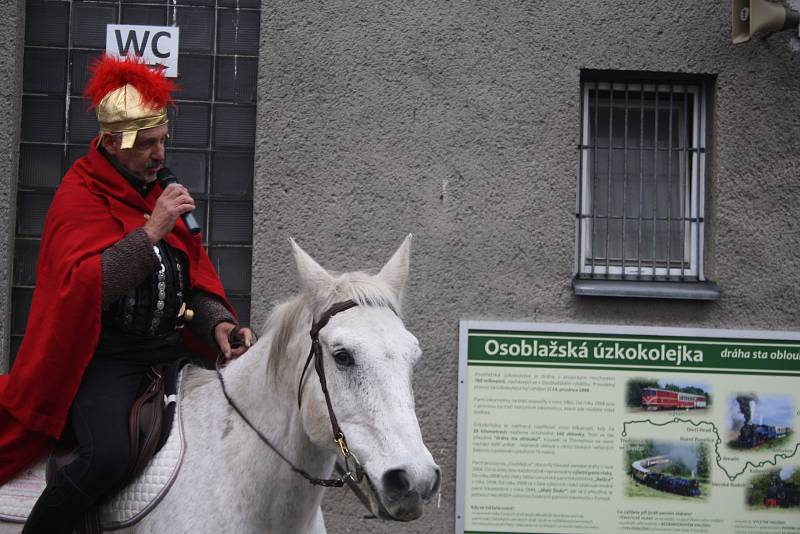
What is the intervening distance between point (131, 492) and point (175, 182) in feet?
3.67

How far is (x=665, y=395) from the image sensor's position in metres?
5.49

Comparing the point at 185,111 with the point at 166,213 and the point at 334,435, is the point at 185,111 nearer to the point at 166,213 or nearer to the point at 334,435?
the point at 166,213

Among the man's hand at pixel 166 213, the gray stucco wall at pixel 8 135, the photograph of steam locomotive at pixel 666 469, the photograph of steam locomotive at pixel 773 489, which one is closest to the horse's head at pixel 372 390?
the man's hand at pixel 166 213

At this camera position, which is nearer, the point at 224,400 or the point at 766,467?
the point at 224,400

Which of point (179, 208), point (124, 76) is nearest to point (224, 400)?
point (179, 208)

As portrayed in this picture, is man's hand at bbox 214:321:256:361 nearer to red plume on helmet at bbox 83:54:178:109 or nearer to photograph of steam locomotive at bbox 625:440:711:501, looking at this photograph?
red plume on helmet at bbox 83:54:178:109

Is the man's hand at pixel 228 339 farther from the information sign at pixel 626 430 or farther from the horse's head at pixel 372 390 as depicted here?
the information sign at pixel 626 430

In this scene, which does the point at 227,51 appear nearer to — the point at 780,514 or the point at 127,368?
the point at 127,368

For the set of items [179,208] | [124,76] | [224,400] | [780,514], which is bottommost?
[780,514]

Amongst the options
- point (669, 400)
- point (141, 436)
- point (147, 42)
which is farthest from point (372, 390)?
point (147, 42)

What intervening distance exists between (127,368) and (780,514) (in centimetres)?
451

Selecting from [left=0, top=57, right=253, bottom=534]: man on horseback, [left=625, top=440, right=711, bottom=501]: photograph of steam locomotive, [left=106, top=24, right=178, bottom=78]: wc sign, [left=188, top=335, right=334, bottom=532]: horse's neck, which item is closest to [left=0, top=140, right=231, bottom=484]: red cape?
[left=0, top=57, right=253, bottom=534]: man on horseback

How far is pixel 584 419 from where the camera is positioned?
17.9 ft

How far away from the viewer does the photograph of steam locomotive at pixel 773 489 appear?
555 centimetres
